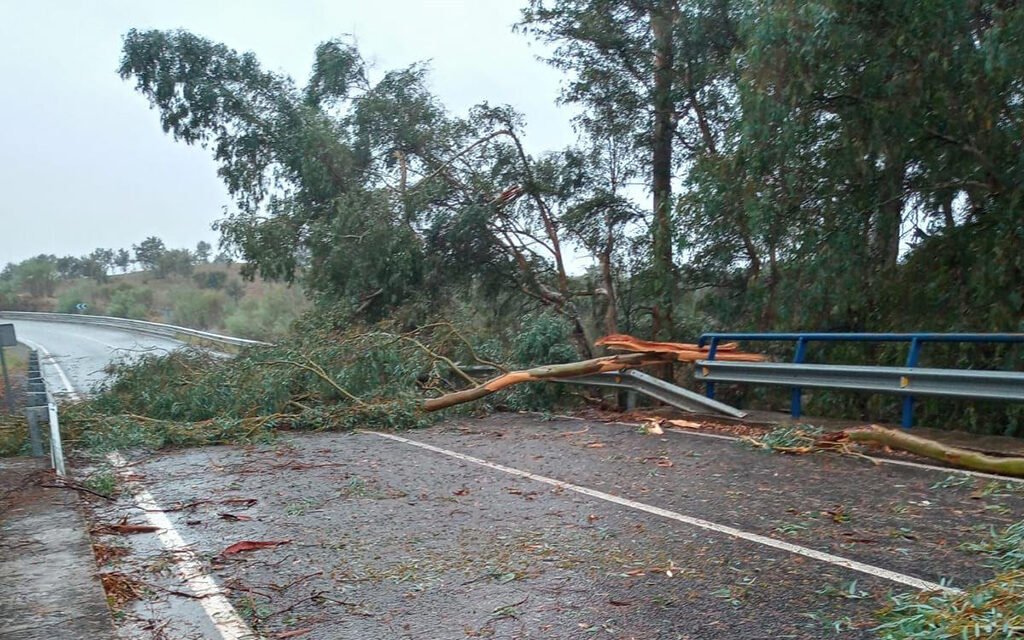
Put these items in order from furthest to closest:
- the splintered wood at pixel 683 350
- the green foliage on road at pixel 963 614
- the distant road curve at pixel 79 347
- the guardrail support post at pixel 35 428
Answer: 1. the distant road curve at pixel 79 347
2. the splintered wood at pixel 683 350
3. the guardrail support post at pixel 35 428
4. the green foliage on road at pixel 963 614

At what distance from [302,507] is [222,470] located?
2.40m

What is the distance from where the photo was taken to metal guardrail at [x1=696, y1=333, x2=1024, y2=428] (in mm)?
7379

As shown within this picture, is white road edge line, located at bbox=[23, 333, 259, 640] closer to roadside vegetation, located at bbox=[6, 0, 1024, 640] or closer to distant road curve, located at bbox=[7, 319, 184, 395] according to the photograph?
roadside vegetation, located at bbox=[6, 0, 1024, 640]

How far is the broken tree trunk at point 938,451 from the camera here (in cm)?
663

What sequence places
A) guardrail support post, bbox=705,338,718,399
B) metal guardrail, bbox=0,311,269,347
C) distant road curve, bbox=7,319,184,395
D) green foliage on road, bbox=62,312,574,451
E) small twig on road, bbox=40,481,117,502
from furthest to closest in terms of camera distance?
metal guardrail, bbox=0,311,269,347
distant road curve, bbox=7,319,184,395
green foliage on road, bbox=62,312,574,451
guardrail support post, bbox=705,338,718,399
small twig on road, bbox=40,481,117,502

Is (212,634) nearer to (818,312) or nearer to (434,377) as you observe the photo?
(434,377)

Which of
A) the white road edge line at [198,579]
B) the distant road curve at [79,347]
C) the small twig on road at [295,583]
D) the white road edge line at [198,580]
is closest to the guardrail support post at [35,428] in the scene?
the white road edge line at [198,579]

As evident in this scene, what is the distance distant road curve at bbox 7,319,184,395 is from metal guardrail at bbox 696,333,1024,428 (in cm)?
962

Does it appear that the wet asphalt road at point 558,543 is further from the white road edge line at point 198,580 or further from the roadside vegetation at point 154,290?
the roadside vegetation at point 154,290

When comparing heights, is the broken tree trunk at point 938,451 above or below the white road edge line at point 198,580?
above

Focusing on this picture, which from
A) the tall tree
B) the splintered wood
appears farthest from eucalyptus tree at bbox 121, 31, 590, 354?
the tall tree

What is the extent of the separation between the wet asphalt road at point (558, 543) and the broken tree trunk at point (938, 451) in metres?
0.29

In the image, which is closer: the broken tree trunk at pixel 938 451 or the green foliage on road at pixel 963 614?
the green foliage on road at pixel 963 614

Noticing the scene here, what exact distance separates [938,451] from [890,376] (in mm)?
1251
